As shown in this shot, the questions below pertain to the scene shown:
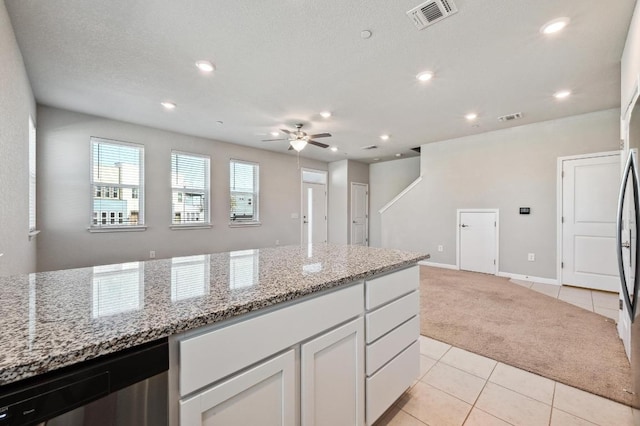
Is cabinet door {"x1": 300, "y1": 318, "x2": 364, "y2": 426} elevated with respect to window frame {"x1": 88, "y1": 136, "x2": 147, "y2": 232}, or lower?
lower

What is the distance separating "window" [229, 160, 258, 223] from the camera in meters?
5.95

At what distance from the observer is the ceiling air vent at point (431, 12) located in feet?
6.32

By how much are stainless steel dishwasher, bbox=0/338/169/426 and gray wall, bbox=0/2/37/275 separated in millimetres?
2392

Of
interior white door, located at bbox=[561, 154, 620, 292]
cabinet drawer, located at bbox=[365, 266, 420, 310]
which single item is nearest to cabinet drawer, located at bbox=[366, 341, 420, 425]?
cabinet drawer, located at bbox=[365, 266, 420, 310]

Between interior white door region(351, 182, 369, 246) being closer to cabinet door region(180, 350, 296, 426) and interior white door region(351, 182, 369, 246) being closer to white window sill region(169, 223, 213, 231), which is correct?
white window sill region(169, 223, 213, 231)

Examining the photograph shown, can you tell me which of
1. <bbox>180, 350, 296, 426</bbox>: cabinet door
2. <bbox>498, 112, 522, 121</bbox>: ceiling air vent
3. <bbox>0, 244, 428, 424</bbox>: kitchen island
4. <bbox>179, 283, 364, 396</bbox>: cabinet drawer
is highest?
<bbox>498, 112, 522, 121</bbox>: ceiling air vent

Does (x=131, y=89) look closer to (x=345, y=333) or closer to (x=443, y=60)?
(x=443, y=60)

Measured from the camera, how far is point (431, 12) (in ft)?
6.60

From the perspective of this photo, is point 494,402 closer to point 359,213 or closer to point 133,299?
point 133,299

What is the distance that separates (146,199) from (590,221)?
7.02 metres

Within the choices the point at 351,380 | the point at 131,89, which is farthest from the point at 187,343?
the point at 131,89

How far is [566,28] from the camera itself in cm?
220

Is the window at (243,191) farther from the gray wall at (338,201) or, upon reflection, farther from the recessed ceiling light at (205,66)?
the recessed ceiling light at (205,66)

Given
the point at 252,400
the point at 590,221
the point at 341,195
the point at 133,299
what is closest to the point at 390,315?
the point at 252,400
